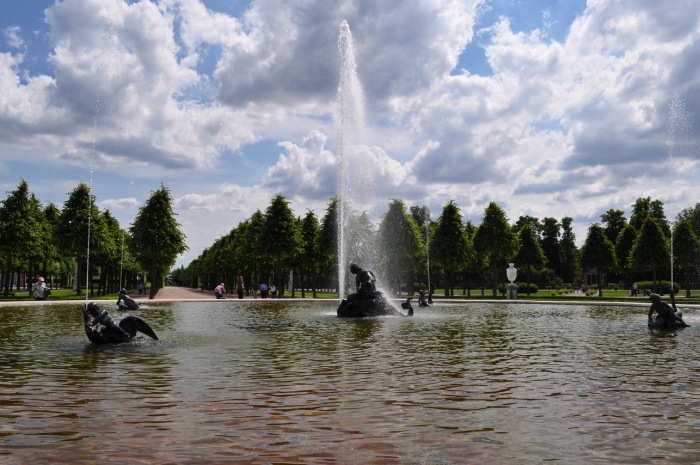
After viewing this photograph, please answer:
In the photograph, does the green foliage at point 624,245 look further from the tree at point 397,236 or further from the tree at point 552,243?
the tree at point 552,243

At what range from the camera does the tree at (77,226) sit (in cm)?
5353

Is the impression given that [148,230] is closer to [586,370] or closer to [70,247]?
[70,247]

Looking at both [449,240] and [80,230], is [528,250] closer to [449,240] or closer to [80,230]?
[449,240]

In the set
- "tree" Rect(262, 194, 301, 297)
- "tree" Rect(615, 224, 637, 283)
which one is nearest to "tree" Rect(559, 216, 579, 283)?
"tree" Rect(615, 224, 637, 283)

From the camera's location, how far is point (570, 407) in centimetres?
745

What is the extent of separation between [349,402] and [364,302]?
1888 cm

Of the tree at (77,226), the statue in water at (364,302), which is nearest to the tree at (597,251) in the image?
the statue in water at (364,302)

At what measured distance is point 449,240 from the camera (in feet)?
202

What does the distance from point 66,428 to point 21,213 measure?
55.5m

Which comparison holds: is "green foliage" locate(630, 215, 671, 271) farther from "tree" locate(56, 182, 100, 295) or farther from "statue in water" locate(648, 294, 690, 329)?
"tree" locate(56, 182, 100, 295)

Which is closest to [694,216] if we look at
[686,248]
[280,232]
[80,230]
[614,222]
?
[614,222]

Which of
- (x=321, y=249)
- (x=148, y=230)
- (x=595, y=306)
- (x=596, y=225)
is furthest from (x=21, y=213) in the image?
(x=596, y=225)

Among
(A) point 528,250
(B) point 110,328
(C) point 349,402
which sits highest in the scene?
(A) point 528,250

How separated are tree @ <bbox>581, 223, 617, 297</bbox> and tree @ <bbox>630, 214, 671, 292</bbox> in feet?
19.6
